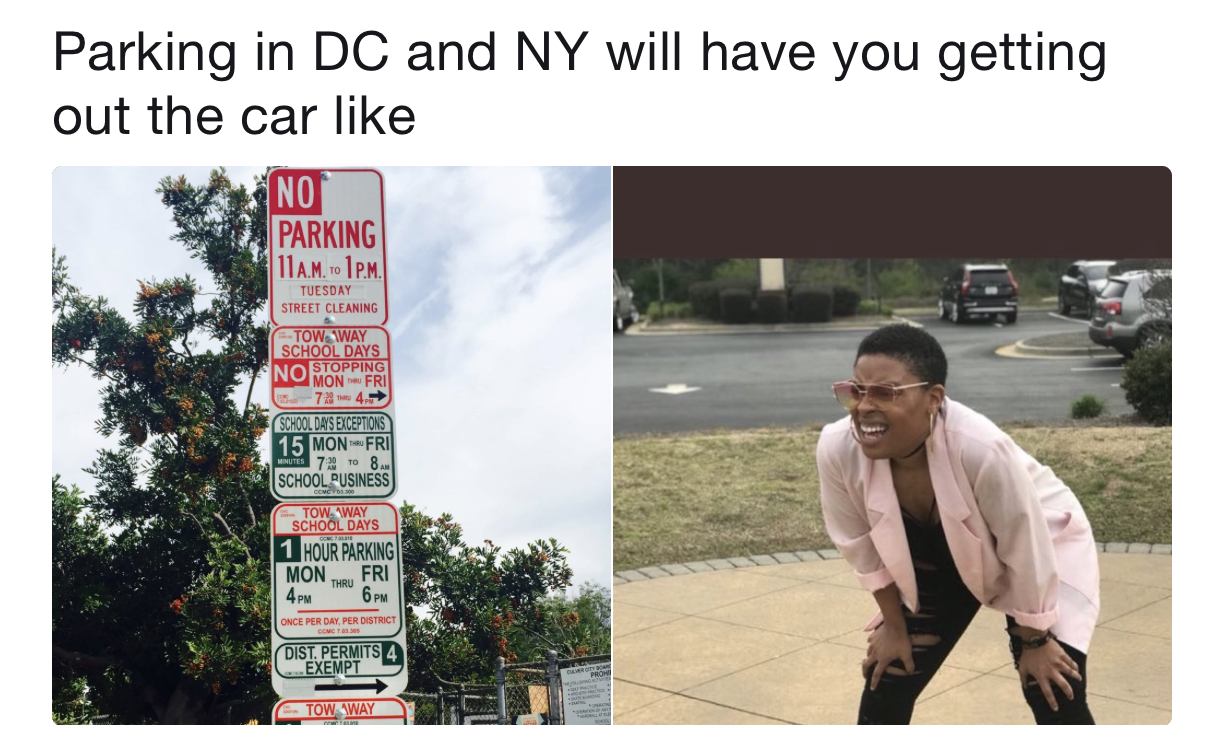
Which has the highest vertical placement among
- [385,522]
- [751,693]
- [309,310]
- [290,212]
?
[290,212]

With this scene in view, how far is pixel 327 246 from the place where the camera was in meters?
6.38

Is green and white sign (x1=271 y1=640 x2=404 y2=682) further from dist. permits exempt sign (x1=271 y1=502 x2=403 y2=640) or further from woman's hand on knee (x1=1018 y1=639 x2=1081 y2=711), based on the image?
woman's hand on knee (x1=1018 y1=639 x2=1081 y2=711)

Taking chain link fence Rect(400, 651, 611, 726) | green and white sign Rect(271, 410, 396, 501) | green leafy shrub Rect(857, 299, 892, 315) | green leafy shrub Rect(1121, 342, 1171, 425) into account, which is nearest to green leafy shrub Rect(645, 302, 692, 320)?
green leafy shrub Rect(857, 299, 892, 315)

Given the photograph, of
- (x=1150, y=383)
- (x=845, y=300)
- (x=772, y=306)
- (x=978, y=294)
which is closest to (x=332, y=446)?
(x=772, y=306)

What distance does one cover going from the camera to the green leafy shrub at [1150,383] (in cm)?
819

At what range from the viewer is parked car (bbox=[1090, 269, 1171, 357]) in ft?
24.8

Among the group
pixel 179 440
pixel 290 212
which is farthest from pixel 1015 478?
pixel 179 440

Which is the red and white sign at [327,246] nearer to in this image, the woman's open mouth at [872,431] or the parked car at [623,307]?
the parked car at [623,307]

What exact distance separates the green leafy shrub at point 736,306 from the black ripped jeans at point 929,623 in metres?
2.13

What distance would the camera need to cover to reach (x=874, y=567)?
5.85 metres

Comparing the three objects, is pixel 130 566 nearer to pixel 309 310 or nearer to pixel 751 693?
pixel 309 310

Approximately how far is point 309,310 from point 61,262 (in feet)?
3.86

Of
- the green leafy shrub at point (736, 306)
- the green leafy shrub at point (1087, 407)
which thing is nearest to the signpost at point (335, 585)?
the green leafy shrub at point (736, 306)

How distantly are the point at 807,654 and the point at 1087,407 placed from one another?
6.72 ft
